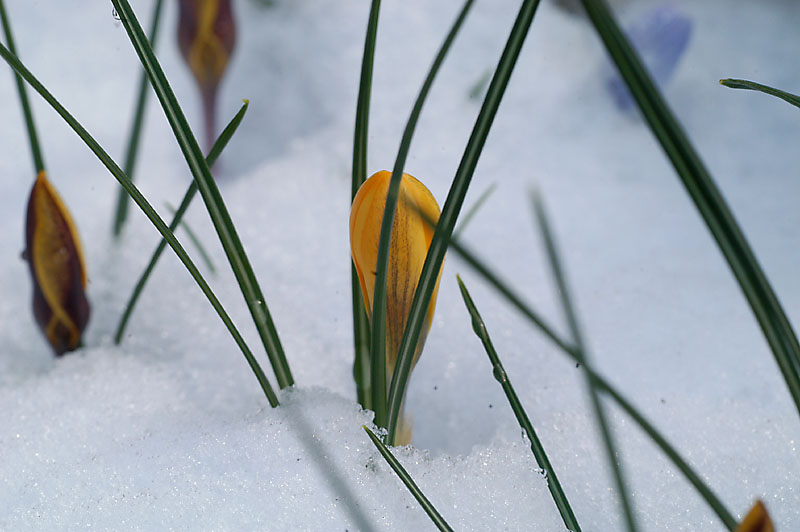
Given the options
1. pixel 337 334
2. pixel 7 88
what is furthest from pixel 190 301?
pixel 7 88

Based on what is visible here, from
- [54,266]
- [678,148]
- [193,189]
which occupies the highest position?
[678,148]

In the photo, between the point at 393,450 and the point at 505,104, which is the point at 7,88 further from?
the point at 393,450

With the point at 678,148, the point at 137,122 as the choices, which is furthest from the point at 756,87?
the point at 137,122

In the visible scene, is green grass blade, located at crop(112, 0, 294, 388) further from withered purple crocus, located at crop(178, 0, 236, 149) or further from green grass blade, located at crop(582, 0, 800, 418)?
withered purple crocus, located at crop(178, 0, 236, 149)

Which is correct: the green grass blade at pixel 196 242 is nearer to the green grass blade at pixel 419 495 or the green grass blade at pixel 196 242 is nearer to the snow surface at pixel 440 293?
the snow surface at pixel 440 293

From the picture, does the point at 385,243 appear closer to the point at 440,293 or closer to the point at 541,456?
the point at 541,456

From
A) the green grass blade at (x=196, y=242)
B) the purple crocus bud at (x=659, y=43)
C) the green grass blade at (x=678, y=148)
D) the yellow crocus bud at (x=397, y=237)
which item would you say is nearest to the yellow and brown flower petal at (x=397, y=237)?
the yellow crocus bud at (x=397, y=237)
